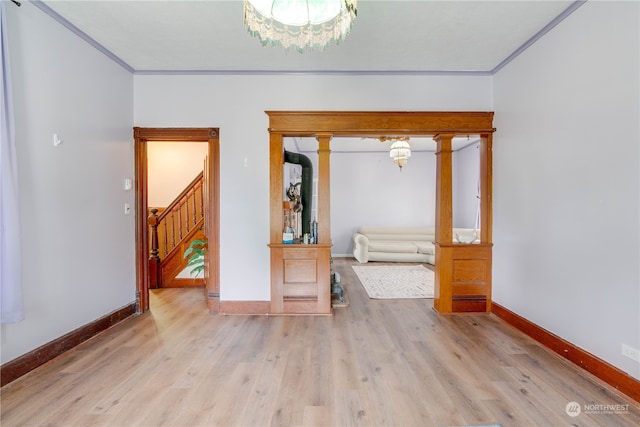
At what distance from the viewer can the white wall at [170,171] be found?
→ 6090 millimetres

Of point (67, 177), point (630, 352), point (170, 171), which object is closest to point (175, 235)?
point (170, 171)

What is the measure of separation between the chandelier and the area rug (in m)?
3.36

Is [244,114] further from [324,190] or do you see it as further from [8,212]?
[8,212]

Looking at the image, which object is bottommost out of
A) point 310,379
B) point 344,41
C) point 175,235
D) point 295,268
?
point 310,379

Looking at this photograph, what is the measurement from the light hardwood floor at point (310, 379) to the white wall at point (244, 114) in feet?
2.36

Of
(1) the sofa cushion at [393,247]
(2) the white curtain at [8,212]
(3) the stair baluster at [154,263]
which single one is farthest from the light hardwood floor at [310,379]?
(1) the sofa cushion at [393,247]

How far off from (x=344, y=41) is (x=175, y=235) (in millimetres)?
4141

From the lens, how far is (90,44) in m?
2.86

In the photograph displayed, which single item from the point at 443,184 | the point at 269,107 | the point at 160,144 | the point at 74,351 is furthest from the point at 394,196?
the point at 74,351

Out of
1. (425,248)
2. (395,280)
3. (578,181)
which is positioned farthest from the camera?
(425,248)

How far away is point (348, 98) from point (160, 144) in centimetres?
450

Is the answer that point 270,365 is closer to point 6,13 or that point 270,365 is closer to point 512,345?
point 512,345

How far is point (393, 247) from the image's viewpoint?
6.60 metres

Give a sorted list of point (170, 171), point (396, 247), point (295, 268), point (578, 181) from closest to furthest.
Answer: point (578, 181) < point (295, 268) < point (170, 171) < point (396, 247)
